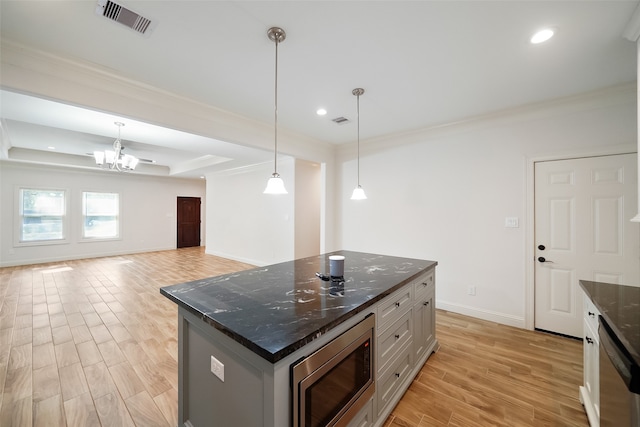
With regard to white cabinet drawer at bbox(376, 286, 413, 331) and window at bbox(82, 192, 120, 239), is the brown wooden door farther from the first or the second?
white cabinet drawer at bbox(376, 286, 413, 331)

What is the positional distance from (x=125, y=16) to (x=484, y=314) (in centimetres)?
470

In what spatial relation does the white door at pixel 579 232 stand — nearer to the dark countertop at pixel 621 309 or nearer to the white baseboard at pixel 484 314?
the white baseboard at pixel 484 314

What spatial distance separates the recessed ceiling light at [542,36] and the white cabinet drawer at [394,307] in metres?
2.11

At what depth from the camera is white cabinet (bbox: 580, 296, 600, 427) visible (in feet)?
5.01

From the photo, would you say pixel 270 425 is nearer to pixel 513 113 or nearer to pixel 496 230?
pixel 496 230

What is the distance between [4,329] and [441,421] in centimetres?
470

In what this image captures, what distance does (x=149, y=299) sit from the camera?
3.96 meters

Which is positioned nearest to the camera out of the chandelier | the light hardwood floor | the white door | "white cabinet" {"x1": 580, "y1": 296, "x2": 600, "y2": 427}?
"white cabinet" {"x1": 580, "y1": 296, "x2": 600, "y2": 427}

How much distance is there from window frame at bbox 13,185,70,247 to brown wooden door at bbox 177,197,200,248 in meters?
2.94

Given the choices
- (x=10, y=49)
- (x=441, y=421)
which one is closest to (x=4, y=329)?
(x=10, y=49)

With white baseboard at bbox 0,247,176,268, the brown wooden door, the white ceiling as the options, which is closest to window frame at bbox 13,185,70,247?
white baseboard at bbox 0,247,176,268

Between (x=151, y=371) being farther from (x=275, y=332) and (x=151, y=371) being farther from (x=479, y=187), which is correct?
(x=479, y=187)

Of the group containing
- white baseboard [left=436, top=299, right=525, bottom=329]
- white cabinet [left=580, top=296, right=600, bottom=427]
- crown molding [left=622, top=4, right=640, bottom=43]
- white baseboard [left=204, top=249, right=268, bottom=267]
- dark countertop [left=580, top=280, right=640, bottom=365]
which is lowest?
white baseboard [left=436, top=299, right=525, bottom=329]

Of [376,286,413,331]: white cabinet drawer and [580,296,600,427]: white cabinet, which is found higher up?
[376,286,413,331]: white cabinet drawer
